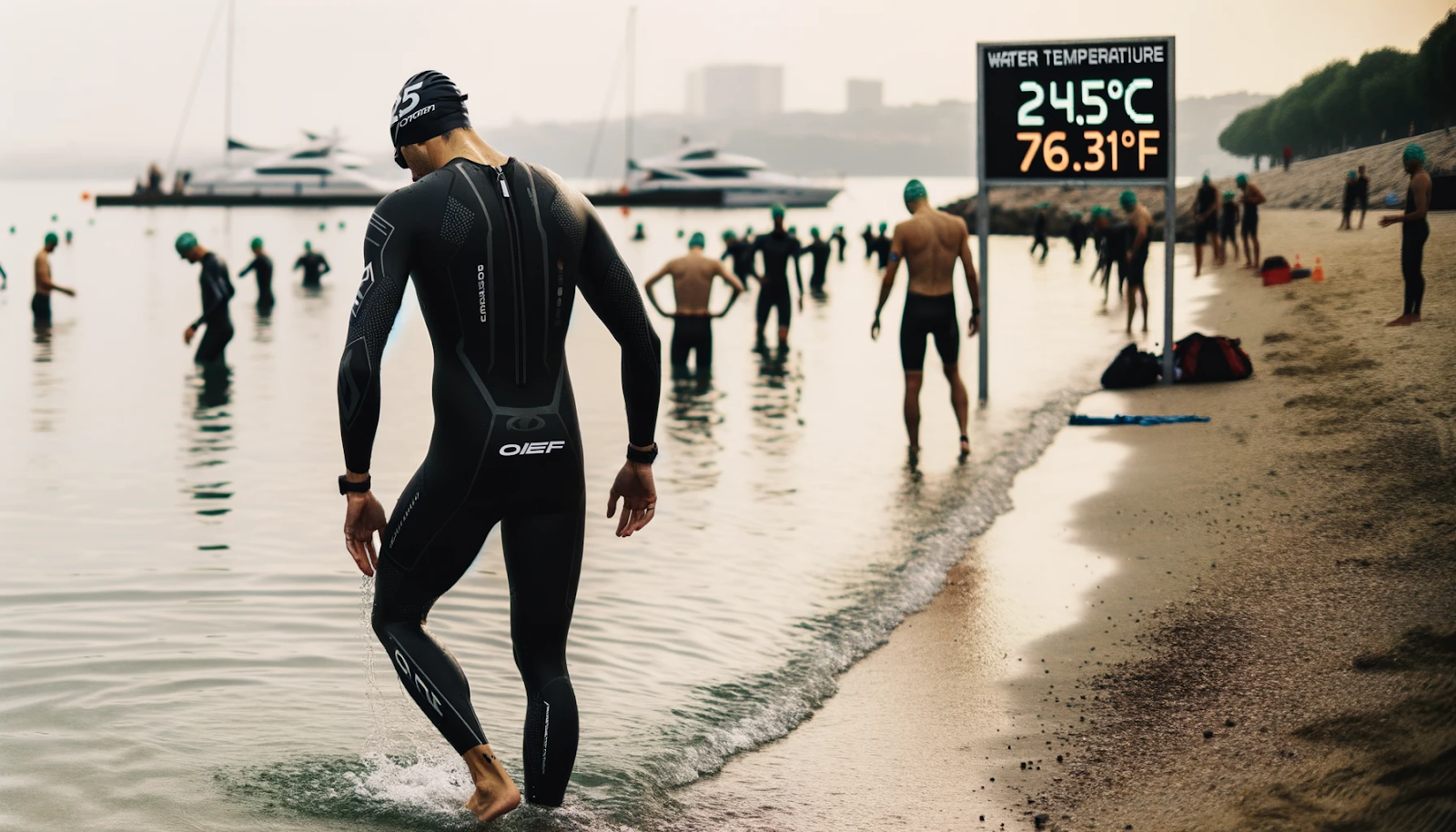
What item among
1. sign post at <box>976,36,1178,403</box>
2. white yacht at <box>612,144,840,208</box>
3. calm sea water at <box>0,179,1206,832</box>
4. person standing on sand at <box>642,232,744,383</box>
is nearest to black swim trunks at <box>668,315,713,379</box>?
person standing on sand at <box>642,232,744,383</box>

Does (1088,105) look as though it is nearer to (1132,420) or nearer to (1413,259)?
(1132,420)

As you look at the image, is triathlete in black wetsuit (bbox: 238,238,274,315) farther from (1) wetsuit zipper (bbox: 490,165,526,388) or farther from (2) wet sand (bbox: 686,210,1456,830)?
(1) wetsuit zipper (bbox: 490,165,526,388)

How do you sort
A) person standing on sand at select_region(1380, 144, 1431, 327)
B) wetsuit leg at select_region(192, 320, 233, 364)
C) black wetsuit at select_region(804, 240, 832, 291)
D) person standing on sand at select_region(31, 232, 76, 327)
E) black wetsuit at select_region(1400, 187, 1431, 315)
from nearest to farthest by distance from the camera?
1. person standing on sand at select_region(1380, 144, 1431, 327)
2. black wetsuit at select_region(1400, 187, 1431, 315)
3. wetsuit leg at select_region(192, 320, 233, 364)
4. person standing on sand at select_region(31, 232, 76, 327)
5. black wetsuit at select_region(804, 240, 832, 291)

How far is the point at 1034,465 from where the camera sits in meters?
10.4

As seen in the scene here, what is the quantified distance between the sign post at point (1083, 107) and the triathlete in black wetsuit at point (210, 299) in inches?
321

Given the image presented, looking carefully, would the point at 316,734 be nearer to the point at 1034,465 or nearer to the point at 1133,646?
the point at 1133,646

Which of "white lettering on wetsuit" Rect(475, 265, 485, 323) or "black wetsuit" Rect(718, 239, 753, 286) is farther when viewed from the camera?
"black wetsuit" Rect(718, 239, 753, 286)

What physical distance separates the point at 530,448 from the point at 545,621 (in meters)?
0.47

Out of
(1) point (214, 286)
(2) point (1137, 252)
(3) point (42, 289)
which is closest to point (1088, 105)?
(2) point (1137, 252)

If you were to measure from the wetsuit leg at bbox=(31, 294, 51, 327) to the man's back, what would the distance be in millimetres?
18489

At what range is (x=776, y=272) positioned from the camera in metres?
18.5

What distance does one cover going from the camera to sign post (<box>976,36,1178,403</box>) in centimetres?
1270

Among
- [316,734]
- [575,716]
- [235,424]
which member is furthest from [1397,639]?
[235,424]

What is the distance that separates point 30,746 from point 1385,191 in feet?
59.5
